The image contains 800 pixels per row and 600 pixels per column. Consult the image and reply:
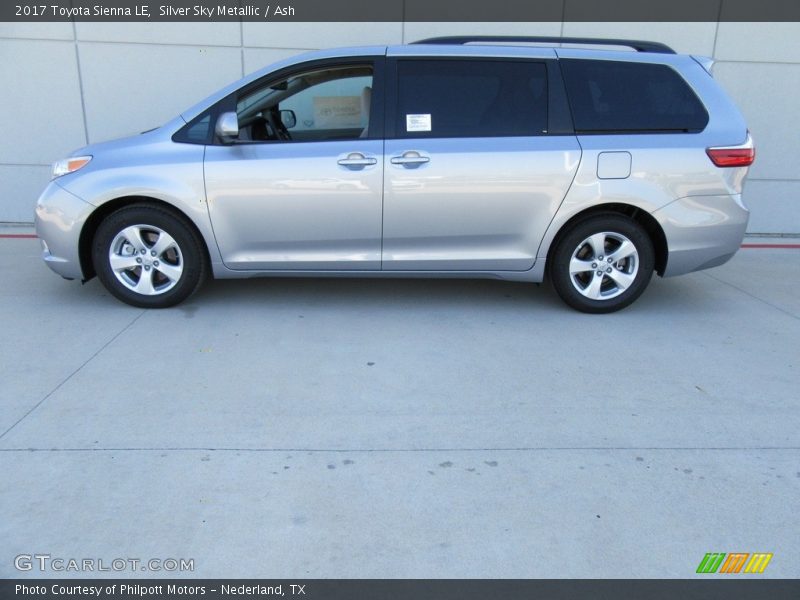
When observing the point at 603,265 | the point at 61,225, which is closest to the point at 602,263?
the point at 603,265

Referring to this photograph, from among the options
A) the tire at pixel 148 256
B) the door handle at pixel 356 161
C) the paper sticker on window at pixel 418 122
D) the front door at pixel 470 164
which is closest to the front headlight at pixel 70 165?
the tire at pixel 148 256

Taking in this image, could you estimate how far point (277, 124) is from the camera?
4.64 meters

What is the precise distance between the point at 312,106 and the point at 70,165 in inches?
69.4

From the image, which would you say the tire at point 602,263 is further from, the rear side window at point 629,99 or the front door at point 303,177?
the front door at point 303,177

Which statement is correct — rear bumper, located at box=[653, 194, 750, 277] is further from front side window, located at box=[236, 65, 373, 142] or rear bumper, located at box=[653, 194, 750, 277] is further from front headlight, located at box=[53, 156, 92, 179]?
front headlight, located at box=[53, 156, 92, 179]

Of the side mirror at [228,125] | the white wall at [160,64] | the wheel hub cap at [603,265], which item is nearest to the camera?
the side mirror at [228,125]

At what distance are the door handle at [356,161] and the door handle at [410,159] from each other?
5.6 inches

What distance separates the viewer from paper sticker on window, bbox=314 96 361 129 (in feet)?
14.7

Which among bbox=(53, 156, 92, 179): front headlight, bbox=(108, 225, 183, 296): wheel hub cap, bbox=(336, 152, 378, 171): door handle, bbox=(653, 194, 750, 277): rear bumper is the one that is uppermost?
bbox=(336, 152, 378, 171): door handle

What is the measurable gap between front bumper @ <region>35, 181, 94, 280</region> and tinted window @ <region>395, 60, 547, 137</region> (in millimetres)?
2299

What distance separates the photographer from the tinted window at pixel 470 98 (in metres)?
4.39

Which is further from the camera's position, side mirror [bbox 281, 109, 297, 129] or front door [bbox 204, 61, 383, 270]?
side mirror [bbox 281, 109, 297, 129]

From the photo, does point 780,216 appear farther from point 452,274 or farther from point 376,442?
point 376,442

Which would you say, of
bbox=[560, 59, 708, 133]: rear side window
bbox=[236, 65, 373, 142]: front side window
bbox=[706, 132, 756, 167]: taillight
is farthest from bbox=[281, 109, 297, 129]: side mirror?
bbox=[706, 132, 756, 167]: taillight
